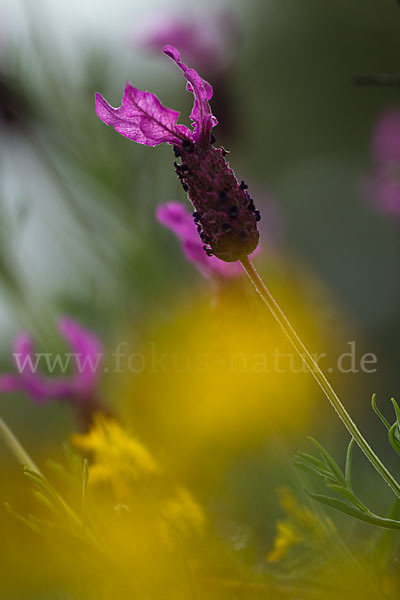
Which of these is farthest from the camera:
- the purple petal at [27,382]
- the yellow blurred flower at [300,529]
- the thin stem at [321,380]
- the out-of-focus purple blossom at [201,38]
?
the out-of-focus purple blossom at [201,38]

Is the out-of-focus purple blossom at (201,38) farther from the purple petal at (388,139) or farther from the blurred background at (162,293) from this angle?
the purple petal at (388,139)

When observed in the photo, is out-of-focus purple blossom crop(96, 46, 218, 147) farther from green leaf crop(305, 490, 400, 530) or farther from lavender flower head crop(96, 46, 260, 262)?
green leaf crop(305, 490, 400, 530)

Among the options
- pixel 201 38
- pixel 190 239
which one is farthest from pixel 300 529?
pixel 201 38

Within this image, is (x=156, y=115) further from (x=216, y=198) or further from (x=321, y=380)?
(x=321, y=380)

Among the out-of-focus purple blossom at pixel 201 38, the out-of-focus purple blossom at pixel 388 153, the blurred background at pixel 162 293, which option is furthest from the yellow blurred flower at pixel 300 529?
the out-of-focus purple blossom at pixel 201 38

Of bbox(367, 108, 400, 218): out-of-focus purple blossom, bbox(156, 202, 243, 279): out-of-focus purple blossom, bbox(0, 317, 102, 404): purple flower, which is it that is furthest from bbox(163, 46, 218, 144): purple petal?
bbox(367, 108, 400, 218): out-of-focus purple blossom

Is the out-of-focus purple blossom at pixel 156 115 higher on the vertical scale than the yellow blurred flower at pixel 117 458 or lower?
higher

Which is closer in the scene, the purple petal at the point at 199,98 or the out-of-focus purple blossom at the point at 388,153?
the purple petal at the point at 199,98
